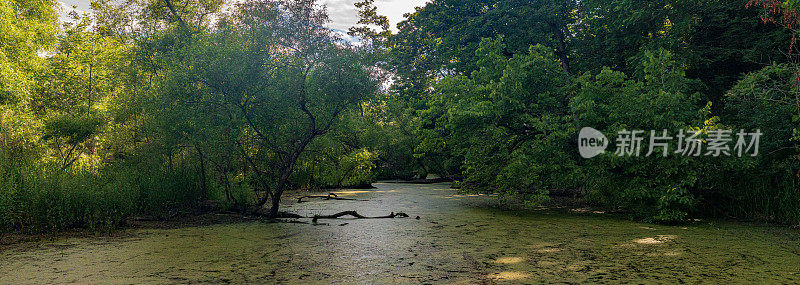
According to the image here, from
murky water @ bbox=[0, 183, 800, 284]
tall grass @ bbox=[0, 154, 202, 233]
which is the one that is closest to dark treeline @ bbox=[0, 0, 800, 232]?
tall grass @ bbox=[0, 154, 202, 233]

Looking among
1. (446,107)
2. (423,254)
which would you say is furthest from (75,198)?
(446,107)

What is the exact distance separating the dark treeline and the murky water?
1.03 meters

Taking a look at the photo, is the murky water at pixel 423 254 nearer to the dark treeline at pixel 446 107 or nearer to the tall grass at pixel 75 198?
the tall grass at pixel 75 198

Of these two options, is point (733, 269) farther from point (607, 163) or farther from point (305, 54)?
point (305, 54)

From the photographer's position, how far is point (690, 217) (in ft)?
24.3

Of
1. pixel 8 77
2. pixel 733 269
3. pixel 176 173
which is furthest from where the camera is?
pixel 8 77

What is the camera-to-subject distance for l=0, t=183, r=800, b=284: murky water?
3.59m

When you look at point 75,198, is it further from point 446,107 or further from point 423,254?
point 446,107

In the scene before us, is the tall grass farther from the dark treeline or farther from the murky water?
the murky water

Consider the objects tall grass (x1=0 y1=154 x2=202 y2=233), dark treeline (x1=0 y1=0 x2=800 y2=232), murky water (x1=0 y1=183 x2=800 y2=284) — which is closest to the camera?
murky water (x1=0 y1=183 x2=800 y2=284)

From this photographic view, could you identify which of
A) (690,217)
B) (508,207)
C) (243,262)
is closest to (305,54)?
(243,262)

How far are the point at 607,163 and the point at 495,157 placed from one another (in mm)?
2199

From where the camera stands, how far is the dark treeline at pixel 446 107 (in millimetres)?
6586

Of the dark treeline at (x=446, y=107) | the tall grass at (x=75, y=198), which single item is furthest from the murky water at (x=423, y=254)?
the dark treeline at (x=446, y=107)
